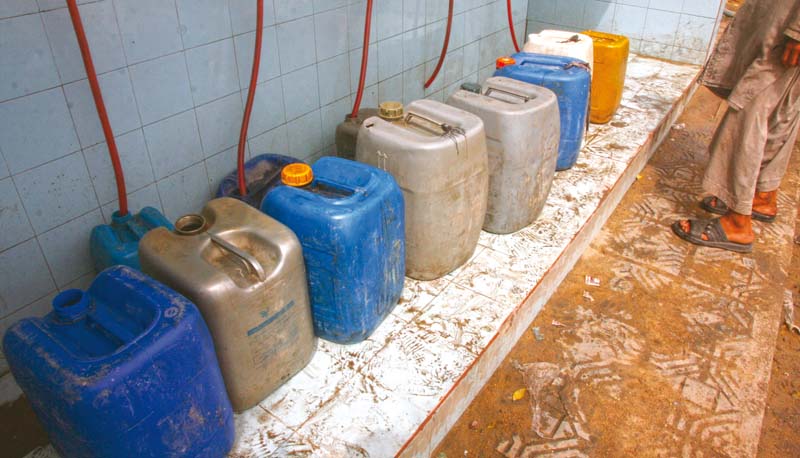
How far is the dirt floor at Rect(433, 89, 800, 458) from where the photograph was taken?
2.12 meters

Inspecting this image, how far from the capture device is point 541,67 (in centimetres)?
306

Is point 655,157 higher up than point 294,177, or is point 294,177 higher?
point 294,177

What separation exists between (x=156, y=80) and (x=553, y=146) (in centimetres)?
176

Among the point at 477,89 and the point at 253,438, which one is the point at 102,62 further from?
the point at 477,89

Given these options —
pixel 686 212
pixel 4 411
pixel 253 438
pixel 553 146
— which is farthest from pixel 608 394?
pixel 4 411

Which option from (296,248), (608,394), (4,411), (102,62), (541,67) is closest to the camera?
(296,248)

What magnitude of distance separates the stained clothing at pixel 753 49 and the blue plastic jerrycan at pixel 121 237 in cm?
285

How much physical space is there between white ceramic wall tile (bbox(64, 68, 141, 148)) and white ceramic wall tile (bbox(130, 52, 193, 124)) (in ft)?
0.12

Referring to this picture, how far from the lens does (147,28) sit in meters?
1.99

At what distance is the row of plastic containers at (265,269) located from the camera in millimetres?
1330

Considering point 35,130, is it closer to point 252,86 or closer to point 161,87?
point 161,87

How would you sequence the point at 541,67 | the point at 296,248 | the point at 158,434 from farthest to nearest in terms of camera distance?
1. the point at 541,67
2. the point at 296,248
3. the point at 158,434

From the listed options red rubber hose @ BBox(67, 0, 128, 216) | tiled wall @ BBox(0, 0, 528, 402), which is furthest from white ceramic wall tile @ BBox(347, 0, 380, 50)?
red rubber hose @ BBox(67, 0, 128, 216)

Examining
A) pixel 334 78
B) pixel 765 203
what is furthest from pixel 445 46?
pixel 765 203
